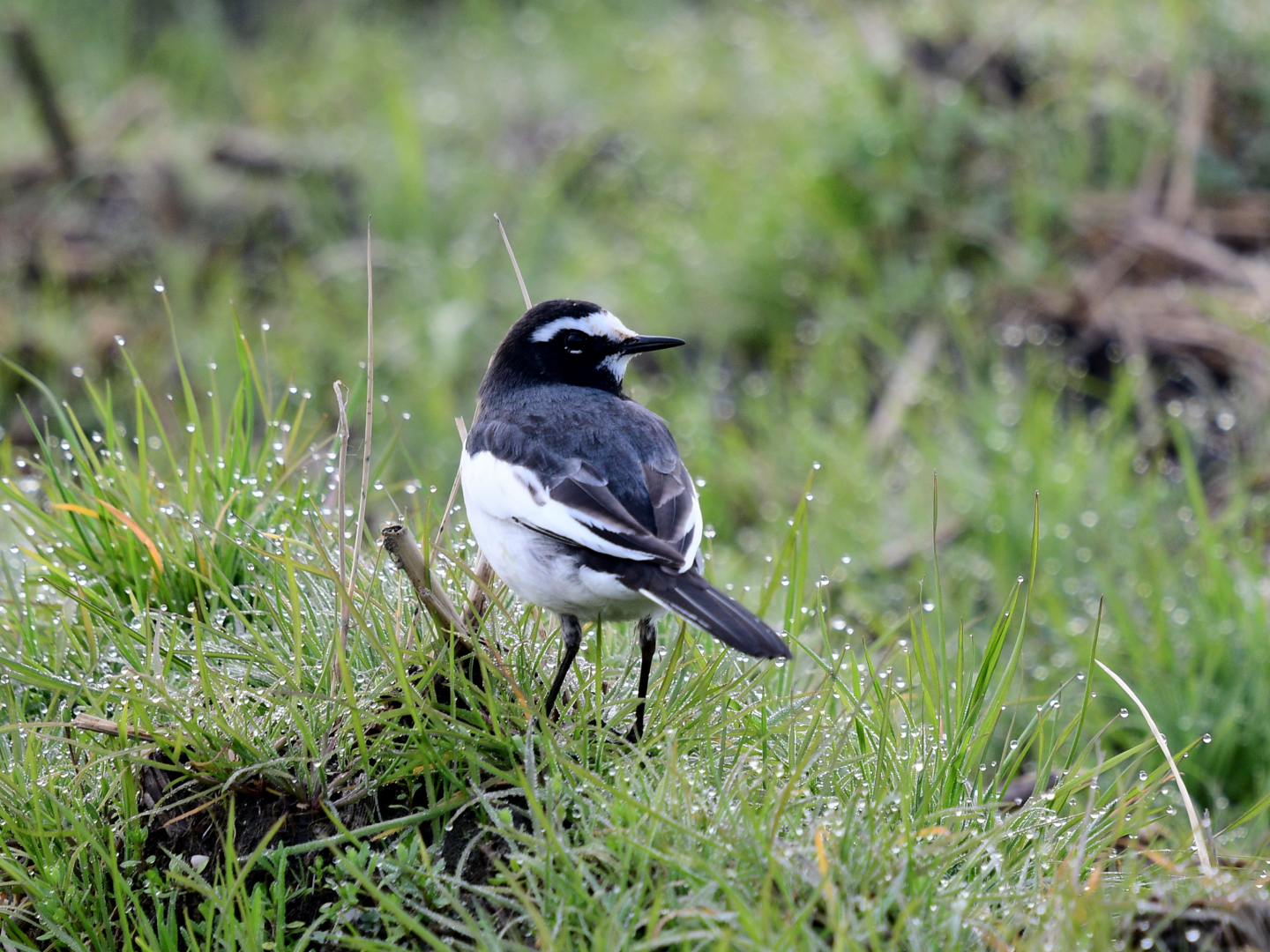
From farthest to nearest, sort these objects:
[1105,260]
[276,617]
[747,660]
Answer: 1. [1105,260]
2. [747,660]
3. [276,617]

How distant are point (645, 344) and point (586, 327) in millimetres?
176

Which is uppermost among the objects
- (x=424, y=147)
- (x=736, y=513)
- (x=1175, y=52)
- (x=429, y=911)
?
(x=1175, y=52)

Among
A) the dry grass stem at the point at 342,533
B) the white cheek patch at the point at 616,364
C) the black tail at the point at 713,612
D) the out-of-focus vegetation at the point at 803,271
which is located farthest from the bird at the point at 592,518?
the out-of-focus vegetation at the point at 803,271

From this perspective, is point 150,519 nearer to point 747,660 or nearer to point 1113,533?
point 747,660

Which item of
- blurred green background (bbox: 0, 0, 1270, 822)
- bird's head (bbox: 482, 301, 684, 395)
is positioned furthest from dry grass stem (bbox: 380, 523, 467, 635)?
blurred green background (bbox: 0, 0, 1270, 822)

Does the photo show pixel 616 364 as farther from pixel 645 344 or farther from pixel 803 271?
pixel 803 271

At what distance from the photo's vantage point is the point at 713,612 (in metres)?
2.45

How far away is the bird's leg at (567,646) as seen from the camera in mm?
2777

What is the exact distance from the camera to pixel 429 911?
88.0 inches

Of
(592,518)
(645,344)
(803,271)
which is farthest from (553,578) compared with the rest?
(803,271)

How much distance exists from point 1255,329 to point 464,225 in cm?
457

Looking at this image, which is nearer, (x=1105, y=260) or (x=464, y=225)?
(x=1105, y=260)

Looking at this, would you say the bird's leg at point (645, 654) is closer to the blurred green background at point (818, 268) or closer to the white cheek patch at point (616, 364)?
the white cheek patch at point (616, 364)

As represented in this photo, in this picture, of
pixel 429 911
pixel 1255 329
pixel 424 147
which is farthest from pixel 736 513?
pixel 424 147
